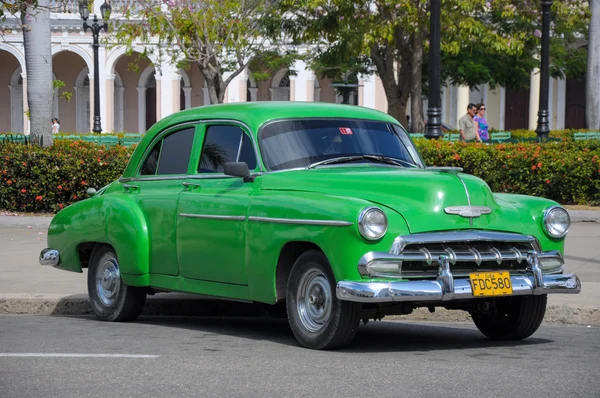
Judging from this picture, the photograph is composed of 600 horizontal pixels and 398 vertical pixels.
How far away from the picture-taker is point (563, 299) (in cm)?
1031

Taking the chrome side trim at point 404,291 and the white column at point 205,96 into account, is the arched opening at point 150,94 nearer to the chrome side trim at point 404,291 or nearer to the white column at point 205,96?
the white column at point 205,96

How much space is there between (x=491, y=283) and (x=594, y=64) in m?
22.6

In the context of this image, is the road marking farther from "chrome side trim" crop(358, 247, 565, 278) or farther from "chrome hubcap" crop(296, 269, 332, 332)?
"chrome side trim" crop(358, 247, 565, 278)

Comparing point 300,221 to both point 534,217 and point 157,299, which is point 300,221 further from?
point 157,299

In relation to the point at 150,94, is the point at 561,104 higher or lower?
lower

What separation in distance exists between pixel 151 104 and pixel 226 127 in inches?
2246

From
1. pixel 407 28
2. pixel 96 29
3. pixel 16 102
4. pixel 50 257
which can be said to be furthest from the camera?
pixel 16 102

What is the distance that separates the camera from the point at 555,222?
8.33 meters

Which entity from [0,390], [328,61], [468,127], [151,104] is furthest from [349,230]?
[151,104]

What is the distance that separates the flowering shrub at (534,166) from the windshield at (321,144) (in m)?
10.7

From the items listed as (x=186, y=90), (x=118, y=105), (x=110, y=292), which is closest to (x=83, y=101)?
(x=118, y=105)

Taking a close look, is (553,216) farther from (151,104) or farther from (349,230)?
(151,104)

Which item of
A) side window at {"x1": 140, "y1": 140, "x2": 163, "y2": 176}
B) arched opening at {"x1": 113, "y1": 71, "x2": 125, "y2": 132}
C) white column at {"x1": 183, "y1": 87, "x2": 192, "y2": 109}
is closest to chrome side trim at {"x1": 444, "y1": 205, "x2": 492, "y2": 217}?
side window at {"x1": 140, "y1": 140, "x2": 163, "y2": 176}

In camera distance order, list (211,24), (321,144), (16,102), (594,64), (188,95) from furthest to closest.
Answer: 1. (16,102)
2. (188,95)
3. (211,24)
4. (594,64)
5. (321,144)
